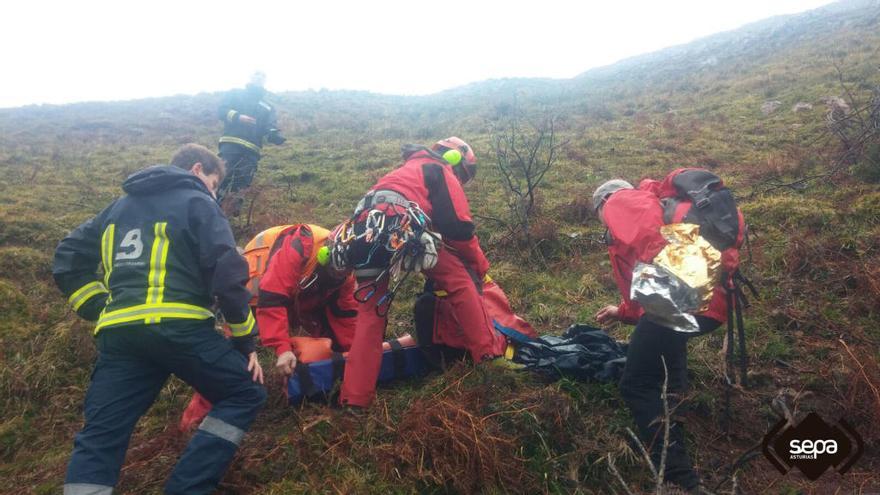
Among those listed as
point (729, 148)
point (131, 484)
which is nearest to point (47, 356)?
point (131, 484)

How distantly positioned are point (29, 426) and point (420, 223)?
10.6 feet

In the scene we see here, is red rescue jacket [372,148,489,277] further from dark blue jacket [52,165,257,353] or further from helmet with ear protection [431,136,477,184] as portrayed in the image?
dark blue jacket [52,165,257,353]

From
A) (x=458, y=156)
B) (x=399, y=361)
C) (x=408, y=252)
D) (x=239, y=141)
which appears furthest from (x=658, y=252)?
(x=239, y=141)

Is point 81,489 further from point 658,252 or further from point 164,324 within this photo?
point 658,252

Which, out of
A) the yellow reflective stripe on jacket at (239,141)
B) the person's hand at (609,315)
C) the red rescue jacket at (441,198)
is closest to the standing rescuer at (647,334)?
the person's hand at (609,315)

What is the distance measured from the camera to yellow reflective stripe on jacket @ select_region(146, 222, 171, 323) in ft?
8.16

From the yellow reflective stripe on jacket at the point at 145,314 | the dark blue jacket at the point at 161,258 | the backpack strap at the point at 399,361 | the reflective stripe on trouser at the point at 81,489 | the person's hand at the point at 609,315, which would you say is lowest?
the backpack strap at the point at 399,361

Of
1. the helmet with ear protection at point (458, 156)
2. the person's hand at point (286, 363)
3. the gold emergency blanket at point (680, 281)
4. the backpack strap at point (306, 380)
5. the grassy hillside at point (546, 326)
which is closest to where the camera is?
the gold emergency blanket at point (680, 281)

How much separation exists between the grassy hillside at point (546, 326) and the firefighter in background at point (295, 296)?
377 mm

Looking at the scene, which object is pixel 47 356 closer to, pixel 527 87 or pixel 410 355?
pixel 410 355

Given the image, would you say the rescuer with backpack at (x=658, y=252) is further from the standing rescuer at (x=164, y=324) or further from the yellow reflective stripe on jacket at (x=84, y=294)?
the yellow reflective stripe on jacket at (x=84, y=294)

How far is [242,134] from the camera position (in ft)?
25.0

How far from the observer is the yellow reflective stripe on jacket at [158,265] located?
2.49 metres

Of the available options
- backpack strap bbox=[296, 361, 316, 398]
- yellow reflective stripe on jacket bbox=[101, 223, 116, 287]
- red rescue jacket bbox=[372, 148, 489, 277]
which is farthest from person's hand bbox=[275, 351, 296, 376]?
red rescue jacket bbox=[372, 148, 489, 277]
